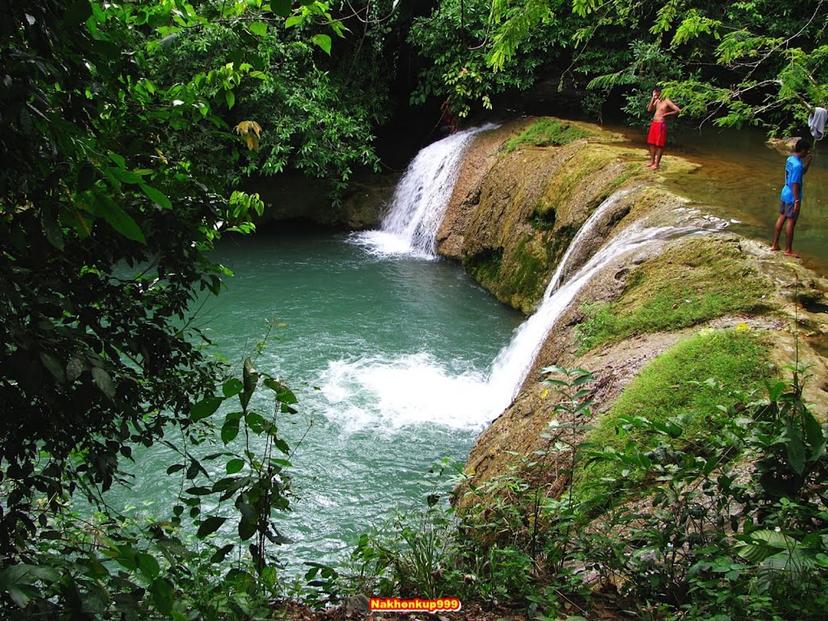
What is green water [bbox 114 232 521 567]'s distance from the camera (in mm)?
5879

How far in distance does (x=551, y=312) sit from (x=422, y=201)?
638cm

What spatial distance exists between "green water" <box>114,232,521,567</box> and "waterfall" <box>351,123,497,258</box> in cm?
62

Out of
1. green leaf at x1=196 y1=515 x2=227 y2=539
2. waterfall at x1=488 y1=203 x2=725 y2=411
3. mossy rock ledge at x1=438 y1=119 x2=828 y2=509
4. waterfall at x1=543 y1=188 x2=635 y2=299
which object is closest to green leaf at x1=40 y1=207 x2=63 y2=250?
green leaf at x1=196 y1=515 x2=227 y2=539

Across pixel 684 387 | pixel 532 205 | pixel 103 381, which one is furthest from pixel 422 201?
pixel 103 381

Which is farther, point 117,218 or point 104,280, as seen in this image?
point 104,280

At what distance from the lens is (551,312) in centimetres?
777

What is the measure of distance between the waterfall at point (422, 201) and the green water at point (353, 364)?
2.03 ft

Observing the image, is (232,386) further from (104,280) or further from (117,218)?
(117,218)

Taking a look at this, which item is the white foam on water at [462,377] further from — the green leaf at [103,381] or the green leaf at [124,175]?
the green leaf at [124,175]

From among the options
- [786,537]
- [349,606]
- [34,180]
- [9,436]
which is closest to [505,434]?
[349,606]

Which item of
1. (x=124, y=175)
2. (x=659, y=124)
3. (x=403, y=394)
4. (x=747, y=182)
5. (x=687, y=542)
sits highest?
(x=659, y=124)

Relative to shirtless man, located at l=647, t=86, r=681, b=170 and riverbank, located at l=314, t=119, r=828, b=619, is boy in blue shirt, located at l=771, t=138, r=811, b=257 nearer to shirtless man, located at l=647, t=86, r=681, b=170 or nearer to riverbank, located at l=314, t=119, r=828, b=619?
riverbank, located at l=314, t=119, r=828, b=619

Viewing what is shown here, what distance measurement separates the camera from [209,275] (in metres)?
2.82

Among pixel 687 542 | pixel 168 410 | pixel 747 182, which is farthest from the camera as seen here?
pixel 747 182
